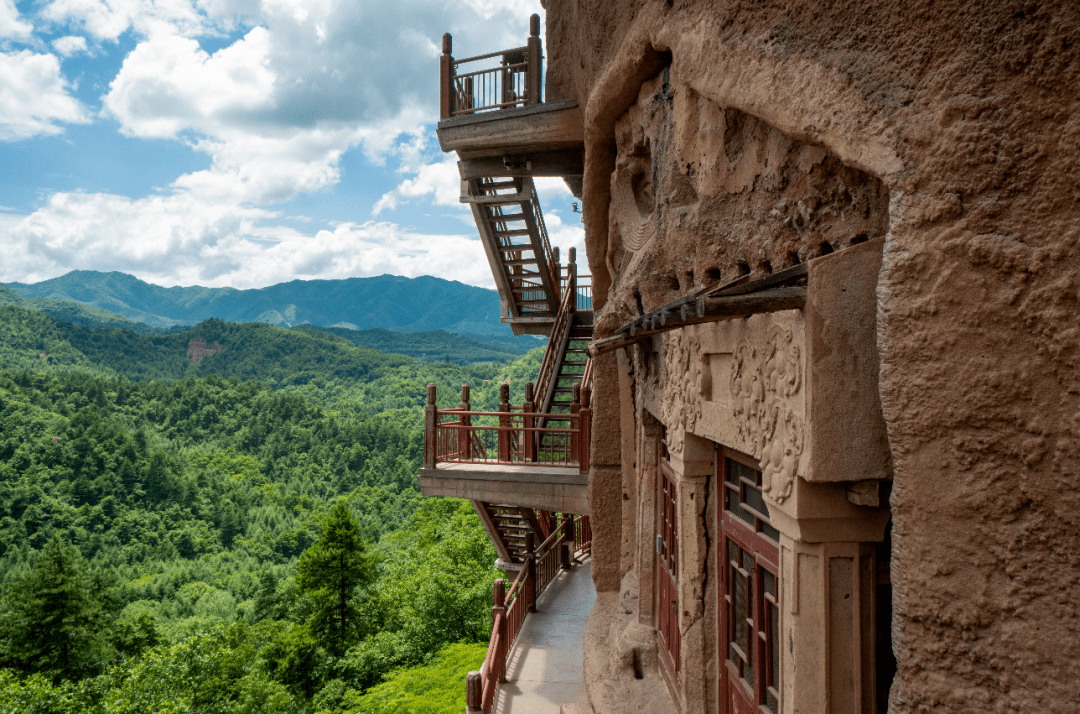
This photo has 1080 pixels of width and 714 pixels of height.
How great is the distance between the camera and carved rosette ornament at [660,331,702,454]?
3885 millimetres

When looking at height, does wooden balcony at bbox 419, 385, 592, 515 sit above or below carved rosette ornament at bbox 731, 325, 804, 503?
below

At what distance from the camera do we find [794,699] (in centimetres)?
258

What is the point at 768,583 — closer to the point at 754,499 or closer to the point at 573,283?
the point at 754,499

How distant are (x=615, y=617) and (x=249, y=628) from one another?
25.1 metres

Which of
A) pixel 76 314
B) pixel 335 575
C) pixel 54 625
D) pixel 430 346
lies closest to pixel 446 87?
pixel 335 575

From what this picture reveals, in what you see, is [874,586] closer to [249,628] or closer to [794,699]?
[794,699]

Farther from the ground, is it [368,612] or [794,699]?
[794,699]

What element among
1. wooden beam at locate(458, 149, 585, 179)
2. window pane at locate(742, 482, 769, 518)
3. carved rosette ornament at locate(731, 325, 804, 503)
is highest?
wooden beam at locate(458, 149, 585, 179)

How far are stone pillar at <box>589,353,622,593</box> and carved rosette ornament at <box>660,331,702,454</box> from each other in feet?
7.53

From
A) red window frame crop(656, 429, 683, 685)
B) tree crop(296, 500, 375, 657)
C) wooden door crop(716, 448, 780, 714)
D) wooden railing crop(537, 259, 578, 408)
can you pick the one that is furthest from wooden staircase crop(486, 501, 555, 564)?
tree crop(296, 500, 375, 657)

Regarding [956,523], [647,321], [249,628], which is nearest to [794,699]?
[956,523]

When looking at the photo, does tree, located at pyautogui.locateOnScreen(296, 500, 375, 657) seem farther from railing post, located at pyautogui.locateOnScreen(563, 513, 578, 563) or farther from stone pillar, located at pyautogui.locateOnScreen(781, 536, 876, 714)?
stone pillar, located at pyautogui.locateOnScreen(781, 536, 876, 714)

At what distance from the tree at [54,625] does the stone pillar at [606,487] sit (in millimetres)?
25323

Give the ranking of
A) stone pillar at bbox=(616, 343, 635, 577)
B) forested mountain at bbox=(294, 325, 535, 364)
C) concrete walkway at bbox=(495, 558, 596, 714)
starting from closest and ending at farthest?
stone pillar at bbox=(616, 343, 635, 577), concrete walkway at bbox=(495, 558, 596, 714), forested mountain at bbox=(294, 325, 535, 364)
